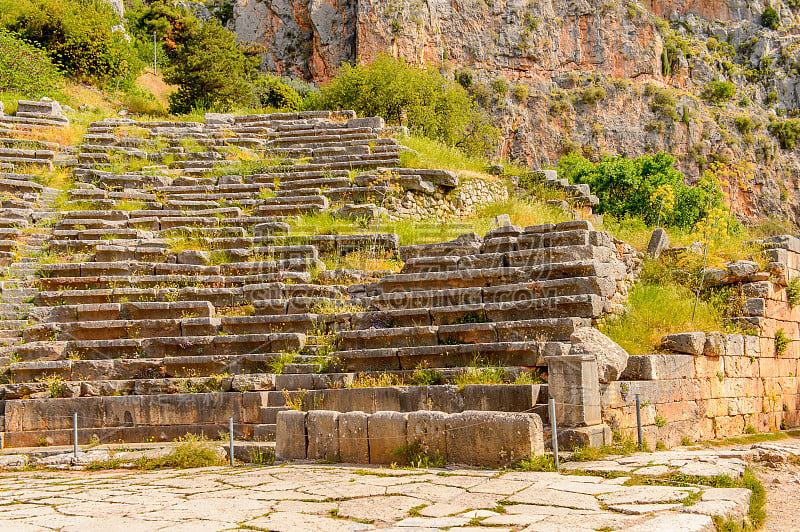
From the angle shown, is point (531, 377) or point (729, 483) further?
point (531, 377)

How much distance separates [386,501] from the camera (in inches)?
201

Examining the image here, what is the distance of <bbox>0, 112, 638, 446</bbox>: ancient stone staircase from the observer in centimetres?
873

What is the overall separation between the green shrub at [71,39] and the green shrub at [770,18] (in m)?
53.1

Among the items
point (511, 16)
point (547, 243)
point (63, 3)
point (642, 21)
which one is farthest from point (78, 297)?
point (642, 21)

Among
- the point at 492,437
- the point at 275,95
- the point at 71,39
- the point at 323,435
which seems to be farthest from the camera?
the point at 275,95

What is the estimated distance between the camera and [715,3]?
2206 inches

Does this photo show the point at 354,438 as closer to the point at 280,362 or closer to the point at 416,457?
the point at 416,457

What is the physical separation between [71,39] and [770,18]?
55.2m

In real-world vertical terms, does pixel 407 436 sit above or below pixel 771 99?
below

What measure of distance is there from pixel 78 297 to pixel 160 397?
3120mm

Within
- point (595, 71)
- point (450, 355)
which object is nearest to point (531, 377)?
point (450, 355)

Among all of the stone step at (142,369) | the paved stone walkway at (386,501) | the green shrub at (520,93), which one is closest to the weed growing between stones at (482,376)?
the paved stone walkway at (386,501)

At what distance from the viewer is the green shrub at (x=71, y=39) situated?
25562 mm

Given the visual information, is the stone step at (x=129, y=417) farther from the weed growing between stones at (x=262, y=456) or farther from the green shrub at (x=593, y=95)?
the green shrub at (x=593, y=95)
